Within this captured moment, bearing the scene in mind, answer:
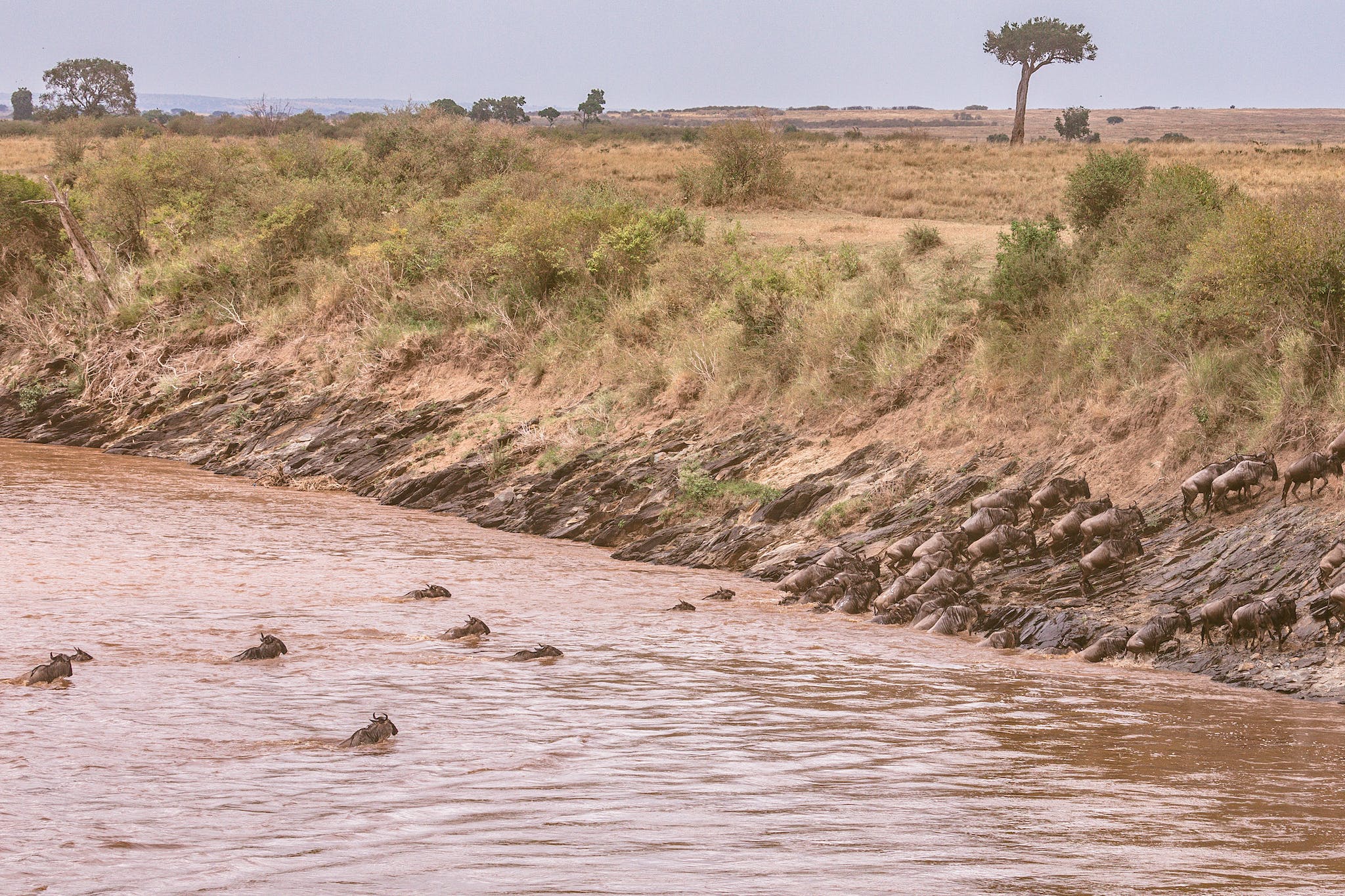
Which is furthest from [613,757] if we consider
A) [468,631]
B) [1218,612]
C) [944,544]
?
[944,544]

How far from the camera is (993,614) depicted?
13.1 meters

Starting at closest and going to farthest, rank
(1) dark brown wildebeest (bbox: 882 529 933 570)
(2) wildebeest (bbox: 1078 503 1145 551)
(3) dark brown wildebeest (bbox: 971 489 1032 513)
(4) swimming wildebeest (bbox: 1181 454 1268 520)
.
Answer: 1. (4) swimming wildebeest (bbox: 1181 454 1268 520)
2. (2) wildebeest (bbox: 1078 503 1145 551)
3. (1) dark brown wildebeest (bbox: 882 529 933 570)
4. (3) dark brown wildebeest (bbox: 971 489 1032 513)

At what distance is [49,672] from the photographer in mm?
10203

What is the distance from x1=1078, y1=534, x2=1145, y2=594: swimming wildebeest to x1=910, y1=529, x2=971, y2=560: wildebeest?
154 centimetres

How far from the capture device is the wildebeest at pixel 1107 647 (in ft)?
38.2

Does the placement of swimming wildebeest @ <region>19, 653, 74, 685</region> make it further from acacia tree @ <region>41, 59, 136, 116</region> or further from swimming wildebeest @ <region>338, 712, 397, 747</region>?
acacia tree @ <region>41, 59, 136, 116</region>

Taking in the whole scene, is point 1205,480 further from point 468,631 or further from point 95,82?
point 95,82

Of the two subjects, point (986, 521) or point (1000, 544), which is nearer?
point (1000, 544)

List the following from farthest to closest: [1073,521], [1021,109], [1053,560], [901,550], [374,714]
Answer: [1021,109]
[901,550]
[1053,560]
[1073,521]
[374,714]

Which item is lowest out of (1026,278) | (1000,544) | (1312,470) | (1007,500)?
(1000,544)

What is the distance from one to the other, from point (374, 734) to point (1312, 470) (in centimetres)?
891

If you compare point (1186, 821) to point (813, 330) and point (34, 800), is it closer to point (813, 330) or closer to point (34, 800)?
point (34, 800)

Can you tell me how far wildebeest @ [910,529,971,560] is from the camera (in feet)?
47.2

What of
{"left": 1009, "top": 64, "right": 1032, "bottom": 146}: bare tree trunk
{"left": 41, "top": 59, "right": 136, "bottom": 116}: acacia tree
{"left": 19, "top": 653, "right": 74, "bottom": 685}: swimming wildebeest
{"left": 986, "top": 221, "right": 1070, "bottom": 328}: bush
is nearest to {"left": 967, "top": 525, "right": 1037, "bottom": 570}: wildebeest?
{"left": 986, "top": 221, "right": 1070, "bottom": 328}: bush
